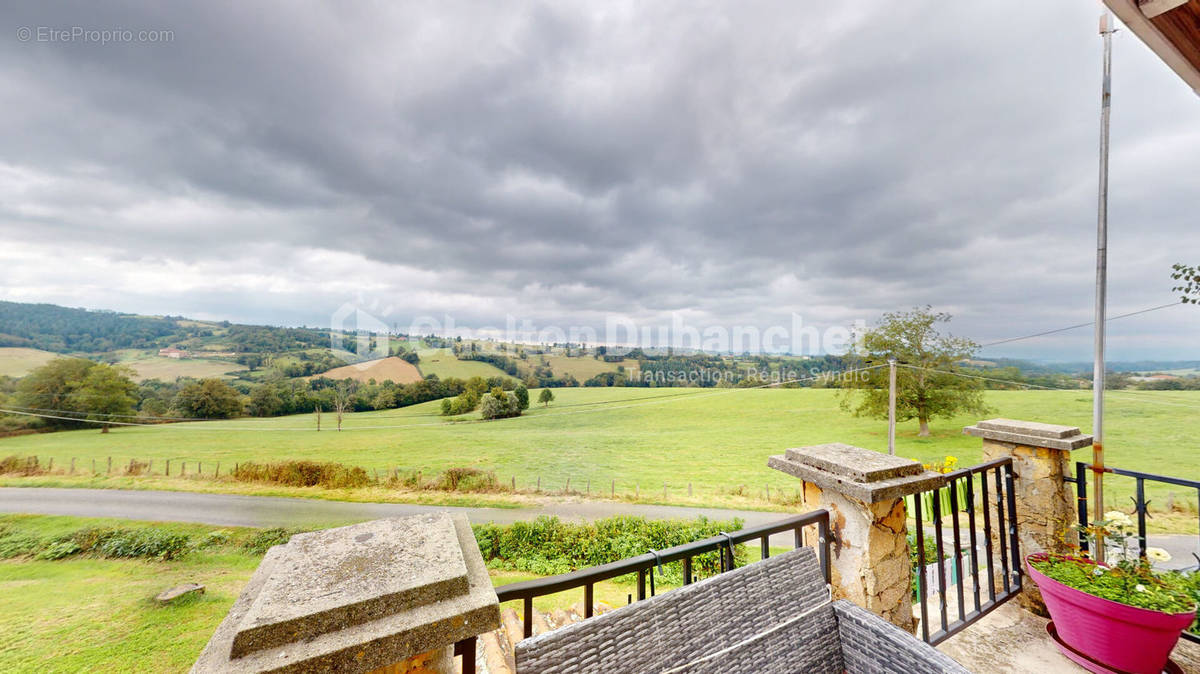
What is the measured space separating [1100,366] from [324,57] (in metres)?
14.4

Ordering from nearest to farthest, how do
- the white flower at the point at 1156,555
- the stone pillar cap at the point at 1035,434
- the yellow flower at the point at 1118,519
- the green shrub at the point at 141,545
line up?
the white flower at the point at 1156,555, the yellow flower at the point at 1118,519, the stone pillar cap at the point at 1035,434, the green shrub at the point at 141,545

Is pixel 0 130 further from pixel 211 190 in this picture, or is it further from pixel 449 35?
pixel 449 35

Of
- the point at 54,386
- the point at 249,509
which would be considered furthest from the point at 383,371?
the point at 54,386

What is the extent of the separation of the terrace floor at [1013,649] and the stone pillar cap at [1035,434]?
2.84 ft

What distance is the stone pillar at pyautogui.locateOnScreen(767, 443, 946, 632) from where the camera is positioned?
1256 mm

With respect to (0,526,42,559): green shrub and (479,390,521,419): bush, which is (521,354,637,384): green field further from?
(0,526,42,559): green shrub

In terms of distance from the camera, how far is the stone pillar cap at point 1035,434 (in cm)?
178

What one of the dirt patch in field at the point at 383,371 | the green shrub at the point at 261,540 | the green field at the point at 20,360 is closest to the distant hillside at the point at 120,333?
the green field at the point at 20,360

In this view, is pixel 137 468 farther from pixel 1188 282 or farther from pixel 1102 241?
pixel 1188 282

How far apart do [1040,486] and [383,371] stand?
23927 mm

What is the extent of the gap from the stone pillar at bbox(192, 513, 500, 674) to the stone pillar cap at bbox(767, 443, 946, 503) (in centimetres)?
122

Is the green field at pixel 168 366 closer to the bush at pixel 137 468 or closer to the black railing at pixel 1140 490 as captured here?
the bush at pixel 137 468

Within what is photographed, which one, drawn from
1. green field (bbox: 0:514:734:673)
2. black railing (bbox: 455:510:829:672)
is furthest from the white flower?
green field (bbox: 0:514:734:673)

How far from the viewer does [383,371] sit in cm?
2070
